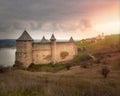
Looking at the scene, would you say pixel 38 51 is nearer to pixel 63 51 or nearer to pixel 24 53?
pixel 24 53

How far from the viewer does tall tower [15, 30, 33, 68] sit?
47.2m

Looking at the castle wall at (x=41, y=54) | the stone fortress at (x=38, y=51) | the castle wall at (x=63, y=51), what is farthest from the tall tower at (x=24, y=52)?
the castle wall at (x=63, y=51)

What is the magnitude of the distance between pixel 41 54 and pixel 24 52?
3476 millimetres

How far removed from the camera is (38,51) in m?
48.3

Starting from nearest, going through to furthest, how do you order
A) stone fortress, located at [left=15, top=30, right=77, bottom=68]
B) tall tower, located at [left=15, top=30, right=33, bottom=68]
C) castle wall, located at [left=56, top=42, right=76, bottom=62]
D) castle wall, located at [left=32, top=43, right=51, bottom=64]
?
tall tower, located at [left=15, top=30, right=33, bottom=68] < stone fortress, located at [left=15, top=30, right=77, bottom=68] < castle wall, located at [left=32, top=43, right=51, bottom=64] < castle wall, located at [left=56, top=42, right=76, bottom=62]

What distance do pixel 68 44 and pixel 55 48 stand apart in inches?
135

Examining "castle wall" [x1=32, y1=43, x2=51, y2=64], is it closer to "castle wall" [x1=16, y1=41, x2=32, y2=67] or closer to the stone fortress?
the stone fortress

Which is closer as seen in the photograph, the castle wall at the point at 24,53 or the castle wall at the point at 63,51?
the castle wall at the point at 24,53

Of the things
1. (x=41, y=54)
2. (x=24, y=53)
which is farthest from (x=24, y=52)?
(x=41, y=54)

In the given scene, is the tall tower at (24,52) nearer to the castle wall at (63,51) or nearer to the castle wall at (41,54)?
the castle wall at (41,54)

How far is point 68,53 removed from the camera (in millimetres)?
51031

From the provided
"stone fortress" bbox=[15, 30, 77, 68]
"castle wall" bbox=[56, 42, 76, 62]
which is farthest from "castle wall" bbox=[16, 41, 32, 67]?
"castle wall" bbox=[56, 42, 76, 62]

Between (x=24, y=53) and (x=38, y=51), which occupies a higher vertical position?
(x=38, y=51)

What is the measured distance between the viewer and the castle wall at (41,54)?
4809 centimetres
